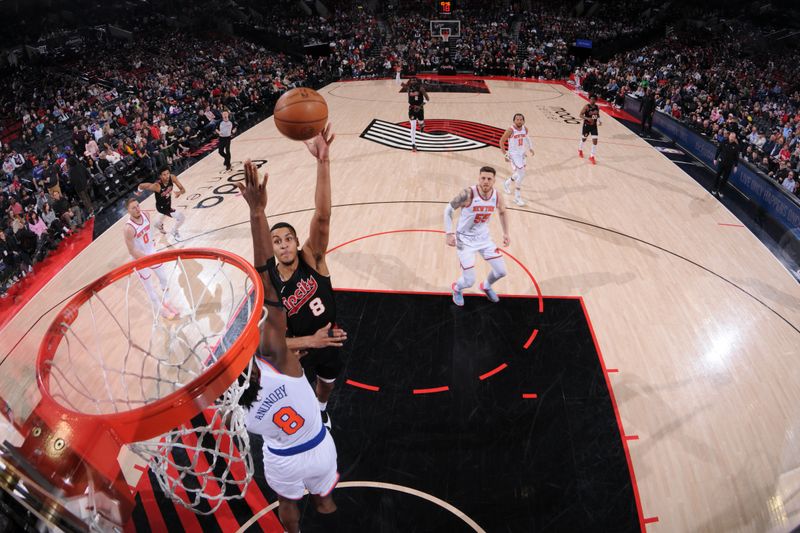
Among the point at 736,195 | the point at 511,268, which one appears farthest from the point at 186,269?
the point at 736,195

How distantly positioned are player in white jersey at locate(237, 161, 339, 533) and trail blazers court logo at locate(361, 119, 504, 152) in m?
10.8

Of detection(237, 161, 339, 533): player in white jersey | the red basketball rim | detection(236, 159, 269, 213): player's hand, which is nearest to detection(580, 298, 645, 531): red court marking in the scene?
detection(237, 161, 339, 533): player in white jersey

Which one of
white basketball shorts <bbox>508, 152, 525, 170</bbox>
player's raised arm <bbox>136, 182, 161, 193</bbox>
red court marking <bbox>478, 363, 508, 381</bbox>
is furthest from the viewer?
white basketball shorts <bbox>508, 152, 525, 170</bbox>

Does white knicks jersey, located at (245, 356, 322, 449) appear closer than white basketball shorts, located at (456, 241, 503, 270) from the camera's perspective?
Yes

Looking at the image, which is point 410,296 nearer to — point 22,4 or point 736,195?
point 736,195

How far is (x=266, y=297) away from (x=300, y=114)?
2.15 metres

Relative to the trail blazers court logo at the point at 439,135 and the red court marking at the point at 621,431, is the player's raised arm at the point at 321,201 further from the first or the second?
the trail blazers court logo at the point at 439,135

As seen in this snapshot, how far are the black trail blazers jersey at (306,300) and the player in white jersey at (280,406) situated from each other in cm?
67

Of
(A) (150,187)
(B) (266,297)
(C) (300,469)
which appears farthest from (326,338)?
(A) (150,187)

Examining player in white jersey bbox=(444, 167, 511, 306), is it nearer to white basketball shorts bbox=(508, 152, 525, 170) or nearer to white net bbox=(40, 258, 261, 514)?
white net bbox=(40, 258, 261, 514)

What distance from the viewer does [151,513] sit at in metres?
3.88

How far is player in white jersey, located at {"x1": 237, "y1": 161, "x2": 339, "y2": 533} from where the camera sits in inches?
102

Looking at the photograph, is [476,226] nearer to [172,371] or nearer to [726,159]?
[172,371]

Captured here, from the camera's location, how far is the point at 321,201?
136 inches
